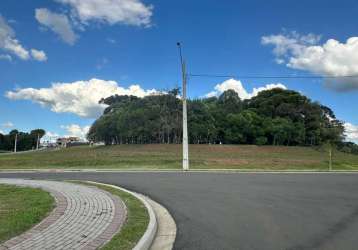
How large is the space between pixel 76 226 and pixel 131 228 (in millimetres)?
1005

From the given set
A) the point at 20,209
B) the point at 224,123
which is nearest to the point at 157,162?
the point at 20,209

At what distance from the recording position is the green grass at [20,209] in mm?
6146

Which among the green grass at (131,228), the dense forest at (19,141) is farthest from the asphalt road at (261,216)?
the dense forest at (19,141)

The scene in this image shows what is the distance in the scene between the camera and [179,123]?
87125 mm

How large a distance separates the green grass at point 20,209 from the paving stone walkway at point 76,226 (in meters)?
0.17

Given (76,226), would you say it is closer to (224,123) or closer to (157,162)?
(157,162)

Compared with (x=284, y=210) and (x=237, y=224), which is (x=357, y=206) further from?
(x=237, y=224)

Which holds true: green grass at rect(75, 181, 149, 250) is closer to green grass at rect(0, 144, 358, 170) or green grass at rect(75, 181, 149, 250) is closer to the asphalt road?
the asphalt road

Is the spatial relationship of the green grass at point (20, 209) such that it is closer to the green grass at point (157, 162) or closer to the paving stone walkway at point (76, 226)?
the paving stone walkway at point (76, 226)

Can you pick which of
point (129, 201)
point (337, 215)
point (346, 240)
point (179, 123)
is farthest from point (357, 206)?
point (179, 123)

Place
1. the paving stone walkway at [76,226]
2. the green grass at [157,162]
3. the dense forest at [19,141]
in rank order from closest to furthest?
the paving stone walkway at [76,226], the green grass at [157,162], the dense forest at [19,141]

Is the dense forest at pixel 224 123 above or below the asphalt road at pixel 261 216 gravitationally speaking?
above

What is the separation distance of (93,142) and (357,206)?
11474cm

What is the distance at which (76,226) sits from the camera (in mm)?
6598
